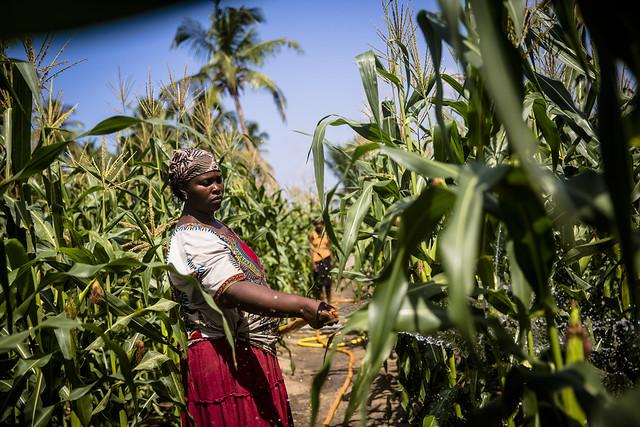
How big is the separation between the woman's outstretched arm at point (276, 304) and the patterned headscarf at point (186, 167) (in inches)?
20.8

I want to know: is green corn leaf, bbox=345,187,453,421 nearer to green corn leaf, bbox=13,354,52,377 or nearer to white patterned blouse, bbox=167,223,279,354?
white patterned blouse, bbox=167,223,279,354

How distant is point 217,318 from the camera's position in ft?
6.40

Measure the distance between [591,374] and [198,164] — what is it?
1.58 m

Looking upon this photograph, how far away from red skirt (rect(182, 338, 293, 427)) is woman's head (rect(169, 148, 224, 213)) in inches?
21.8

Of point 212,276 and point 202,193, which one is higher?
point 202,193

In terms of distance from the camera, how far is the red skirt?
197 cm

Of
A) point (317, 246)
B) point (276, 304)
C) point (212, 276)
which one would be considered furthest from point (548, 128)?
point (317, 246)

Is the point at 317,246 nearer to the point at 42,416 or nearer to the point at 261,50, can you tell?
the point at 42,416

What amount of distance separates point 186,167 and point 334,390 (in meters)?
3.00

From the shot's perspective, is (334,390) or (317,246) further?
(317,246)

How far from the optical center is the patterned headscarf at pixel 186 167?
6.67ft

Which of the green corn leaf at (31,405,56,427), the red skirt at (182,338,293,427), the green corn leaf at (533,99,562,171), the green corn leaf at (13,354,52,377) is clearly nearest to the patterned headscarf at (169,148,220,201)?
the red skirt at (182,338,293,427)

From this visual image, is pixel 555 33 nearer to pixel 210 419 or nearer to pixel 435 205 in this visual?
pixel 435 205

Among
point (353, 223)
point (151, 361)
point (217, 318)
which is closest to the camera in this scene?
point (353, 223)
